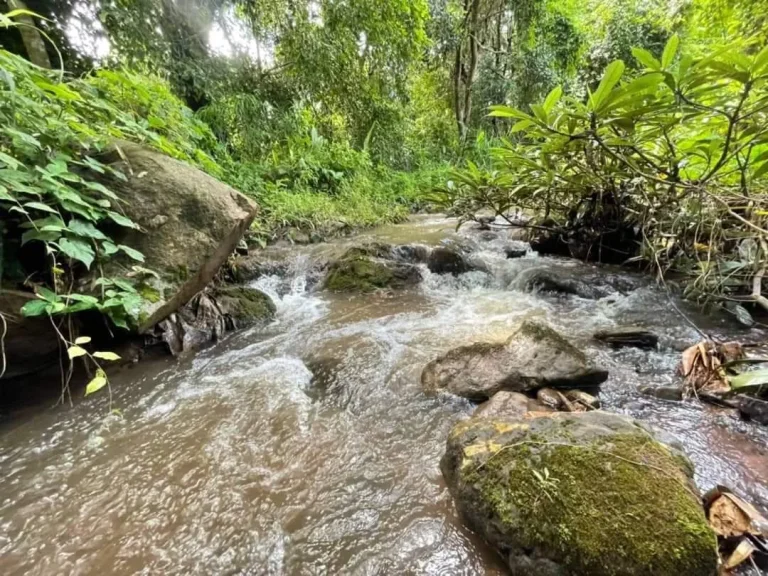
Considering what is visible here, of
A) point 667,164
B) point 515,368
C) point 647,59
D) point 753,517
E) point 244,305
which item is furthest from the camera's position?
point 244,305

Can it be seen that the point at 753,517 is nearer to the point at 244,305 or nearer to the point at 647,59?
the point at 647,59

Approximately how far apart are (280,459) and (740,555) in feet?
5.67

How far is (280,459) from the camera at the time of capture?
5.86 feet

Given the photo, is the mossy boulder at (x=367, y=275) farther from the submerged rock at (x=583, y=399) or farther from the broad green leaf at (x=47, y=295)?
the broad green leaf at (x=47, y=295)

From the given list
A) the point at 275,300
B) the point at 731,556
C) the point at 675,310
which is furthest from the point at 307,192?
the point at 731,556

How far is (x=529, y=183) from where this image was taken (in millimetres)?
3498

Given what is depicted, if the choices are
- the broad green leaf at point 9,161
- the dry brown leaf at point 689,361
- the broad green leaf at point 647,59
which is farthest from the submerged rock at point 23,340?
the dry brown leaf at point 689,361

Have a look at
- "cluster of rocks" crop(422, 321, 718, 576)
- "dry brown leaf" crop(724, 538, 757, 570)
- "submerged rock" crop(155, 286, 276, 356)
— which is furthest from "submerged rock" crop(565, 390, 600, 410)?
"submerged rock" crop(155, 286, 276, 356)

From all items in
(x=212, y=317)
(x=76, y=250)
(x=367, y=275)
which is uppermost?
(x=76, y=250)

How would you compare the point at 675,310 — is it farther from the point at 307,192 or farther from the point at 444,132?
the point at 444,132

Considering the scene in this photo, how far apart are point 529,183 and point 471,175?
0.72 meters

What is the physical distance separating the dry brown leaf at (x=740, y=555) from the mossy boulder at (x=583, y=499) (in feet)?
0.32

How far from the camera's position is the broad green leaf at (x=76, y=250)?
1.92 m

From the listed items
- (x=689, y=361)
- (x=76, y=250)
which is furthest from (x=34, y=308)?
(x=689, y=361)
